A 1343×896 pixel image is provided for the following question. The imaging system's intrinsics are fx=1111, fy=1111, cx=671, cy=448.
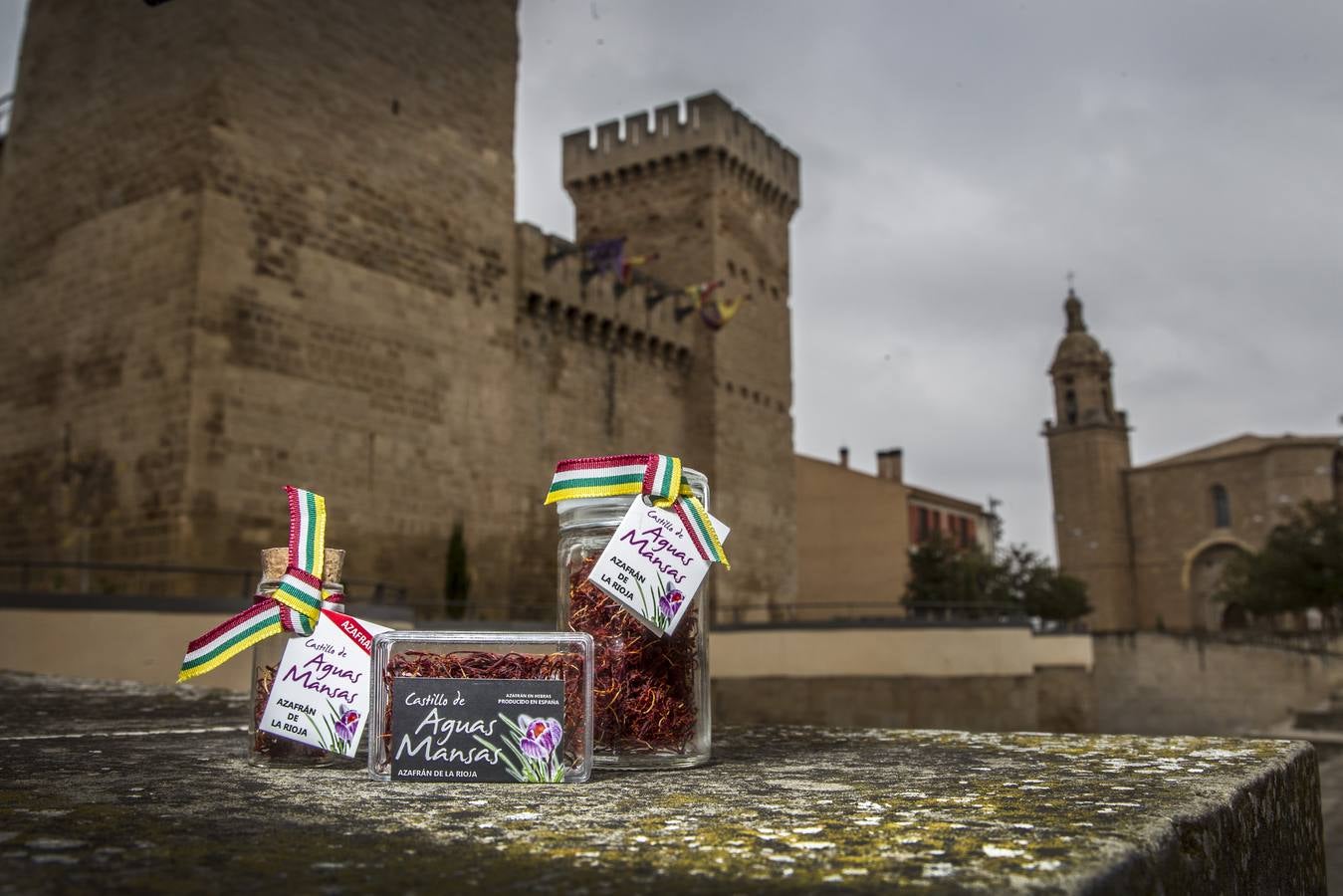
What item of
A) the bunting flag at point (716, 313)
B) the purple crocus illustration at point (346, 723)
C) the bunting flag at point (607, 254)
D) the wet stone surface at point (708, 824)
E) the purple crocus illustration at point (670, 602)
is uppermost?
the bunting flag at point (607, 254)

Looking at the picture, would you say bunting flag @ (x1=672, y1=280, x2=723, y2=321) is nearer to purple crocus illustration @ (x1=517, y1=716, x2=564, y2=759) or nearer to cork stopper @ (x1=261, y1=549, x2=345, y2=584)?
cork stopper @ (x1=261, y1=549, x2=345, y2=584)

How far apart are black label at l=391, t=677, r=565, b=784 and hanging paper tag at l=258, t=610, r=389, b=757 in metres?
0.28

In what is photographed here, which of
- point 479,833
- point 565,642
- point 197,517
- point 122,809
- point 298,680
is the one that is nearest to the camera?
point 479,833

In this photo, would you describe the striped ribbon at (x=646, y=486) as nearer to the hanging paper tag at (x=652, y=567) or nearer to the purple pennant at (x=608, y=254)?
the hanging paper tag at (x=652, y=567)

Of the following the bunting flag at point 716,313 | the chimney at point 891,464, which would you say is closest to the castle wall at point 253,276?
the bunting flag at point 716,313

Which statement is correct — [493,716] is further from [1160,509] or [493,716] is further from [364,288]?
[1160,509]

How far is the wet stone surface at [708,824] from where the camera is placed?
0.97 meters

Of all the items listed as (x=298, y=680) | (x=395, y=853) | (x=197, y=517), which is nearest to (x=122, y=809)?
(x=395, y=853)

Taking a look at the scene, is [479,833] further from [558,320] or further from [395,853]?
[558,320]

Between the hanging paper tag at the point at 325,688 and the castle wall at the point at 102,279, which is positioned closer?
the hanging paper tag at the point at 325,688

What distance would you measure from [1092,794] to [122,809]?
1.19 m

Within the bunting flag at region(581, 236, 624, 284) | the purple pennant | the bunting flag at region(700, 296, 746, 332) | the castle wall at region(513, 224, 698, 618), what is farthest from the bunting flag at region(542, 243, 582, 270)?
the bunting flag at region(700, 296, 746, 332)

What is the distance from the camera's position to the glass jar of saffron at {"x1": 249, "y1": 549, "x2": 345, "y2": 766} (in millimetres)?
1919

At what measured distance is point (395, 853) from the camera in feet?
3.51
